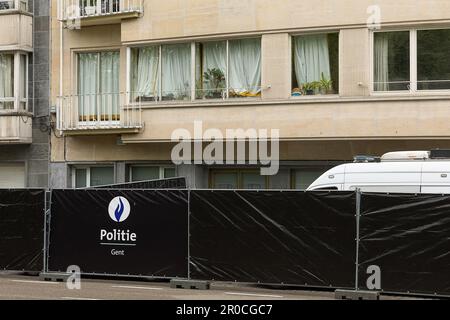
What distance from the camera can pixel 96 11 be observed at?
22938mm

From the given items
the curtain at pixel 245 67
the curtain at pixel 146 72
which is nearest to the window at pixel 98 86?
the curtain at pixel 146 72

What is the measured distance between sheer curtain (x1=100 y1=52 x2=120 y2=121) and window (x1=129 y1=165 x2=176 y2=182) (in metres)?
1.76

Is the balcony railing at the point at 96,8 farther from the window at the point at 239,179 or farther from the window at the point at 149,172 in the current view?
the window at the point at 239,179

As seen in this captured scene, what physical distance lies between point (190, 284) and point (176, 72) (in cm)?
933

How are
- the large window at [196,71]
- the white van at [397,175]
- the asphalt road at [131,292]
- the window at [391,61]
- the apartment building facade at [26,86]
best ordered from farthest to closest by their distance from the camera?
the apartment building facade at [26,86] → the large window at [196,71] → the window at [391,61] → the white van at [397,175] → the asphalt road at [131,292]

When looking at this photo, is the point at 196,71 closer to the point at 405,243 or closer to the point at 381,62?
the point at 381,62

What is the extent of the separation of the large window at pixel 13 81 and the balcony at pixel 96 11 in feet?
6.42

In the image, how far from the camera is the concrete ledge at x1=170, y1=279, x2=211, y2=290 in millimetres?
14344

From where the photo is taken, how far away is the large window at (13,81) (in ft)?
78.9

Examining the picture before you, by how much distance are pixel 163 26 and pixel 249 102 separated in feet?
11.1

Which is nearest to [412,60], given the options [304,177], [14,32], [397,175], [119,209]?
[304,177]

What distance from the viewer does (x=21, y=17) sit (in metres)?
24.1
